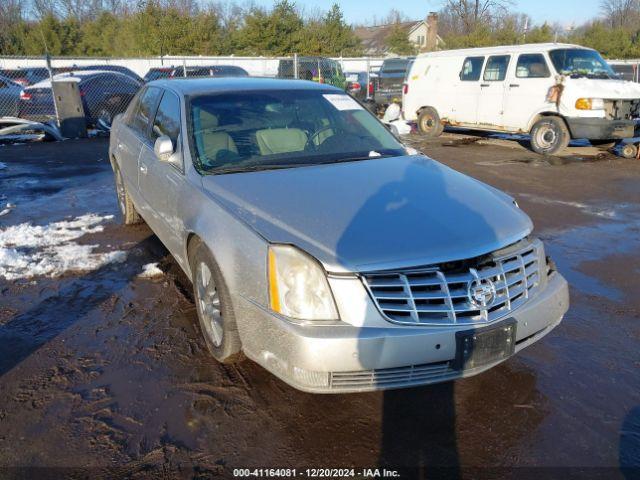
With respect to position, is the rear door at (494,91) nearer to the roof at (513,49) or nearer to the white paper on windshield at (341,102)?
the roof at (513,49)

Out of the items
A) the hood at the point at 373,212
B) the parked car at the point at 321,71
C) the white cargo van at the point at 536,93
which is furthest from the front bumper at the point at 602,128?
the parked car at the point at 321,71

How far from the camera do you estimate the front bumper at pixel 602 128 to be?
32.4 feet

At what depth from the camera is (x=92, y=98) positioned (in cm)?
1477

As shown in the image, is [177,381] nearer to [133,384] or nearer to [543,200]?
[133,384]

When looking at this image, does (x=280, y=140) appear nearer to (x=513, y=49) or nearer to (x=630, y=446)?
(x=630, y=446)

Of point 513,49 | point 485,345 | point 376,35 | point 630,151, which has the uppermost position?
point 376,35

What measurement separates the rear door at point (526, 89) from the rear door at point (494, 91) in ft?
0.55

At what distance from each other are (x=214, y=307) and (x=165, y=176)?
1.30 m

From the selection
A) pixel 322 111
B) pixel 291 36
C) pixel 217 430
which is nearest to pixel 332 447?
pixel 217 430

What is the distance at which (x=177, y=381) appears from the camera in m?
3.04

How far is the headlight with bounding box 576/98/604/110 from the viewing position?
32.2ft

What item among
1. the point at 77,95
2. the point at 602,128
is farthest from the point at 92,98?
the point at 602,128

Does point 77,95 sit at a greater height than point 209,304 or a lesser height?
greater

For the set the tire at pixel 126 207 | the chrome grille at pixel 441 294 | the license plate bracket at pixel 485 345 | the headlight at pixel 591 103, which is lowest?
the tire at pixel 126 207
